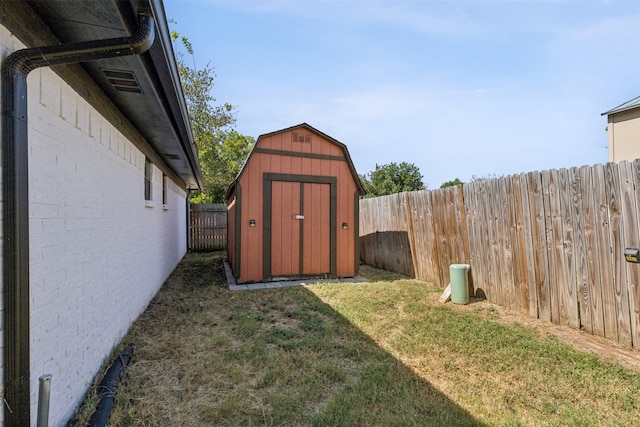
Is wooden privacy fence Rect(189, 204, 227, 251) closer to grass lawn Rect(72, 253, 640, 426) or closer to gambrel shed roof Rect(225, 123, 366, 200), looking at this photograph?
gambrel shed roof Rect(225, 123, 366, 200)

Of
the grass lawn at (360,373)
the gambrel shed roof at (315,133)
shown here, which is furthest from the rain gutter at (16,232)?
the gambrel shed roof at (315,133)

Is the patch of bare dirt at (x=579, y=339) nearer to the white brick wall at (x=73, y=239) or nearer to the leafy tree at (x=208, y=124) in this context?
the white brick wall at (x=73, y=239)

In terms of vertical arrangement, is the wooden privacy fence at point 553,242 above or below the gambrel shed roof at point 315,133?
below

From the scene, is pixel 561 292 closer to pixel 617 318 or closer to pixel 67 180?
pixel 617 318

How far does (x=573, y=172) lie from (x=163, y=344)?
16.0 ft

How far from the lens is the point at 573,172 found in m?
3.51

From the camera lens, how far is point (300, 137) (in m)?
6.46

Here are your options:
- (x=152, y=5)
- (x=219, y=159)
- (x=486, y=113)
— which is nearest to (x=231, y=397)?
(x=152, y=5)

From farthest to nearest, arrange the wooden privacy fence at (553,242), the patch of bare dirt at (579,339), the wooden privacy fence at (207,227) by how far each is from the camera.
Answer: the wooden privacy fence at (207,227) < the wooden privacy fence at (553,242) < the patch of bare dirt at (579,339)

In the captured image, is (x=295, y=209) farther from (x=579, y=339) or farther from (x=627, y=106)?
(x=627, y=106)

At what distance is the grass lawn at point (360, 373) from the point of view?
208cm

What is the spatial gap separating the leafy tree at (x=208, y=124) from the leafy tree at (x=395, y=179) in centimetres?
1409

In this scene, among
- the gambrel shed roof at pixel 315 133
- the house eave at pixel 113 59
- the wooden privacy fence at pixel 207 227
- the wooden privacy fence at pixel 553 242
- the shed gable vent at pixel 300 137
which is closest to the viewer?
the house eave at pixel 113 59

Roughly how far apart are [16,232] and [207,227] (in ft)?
36.7
